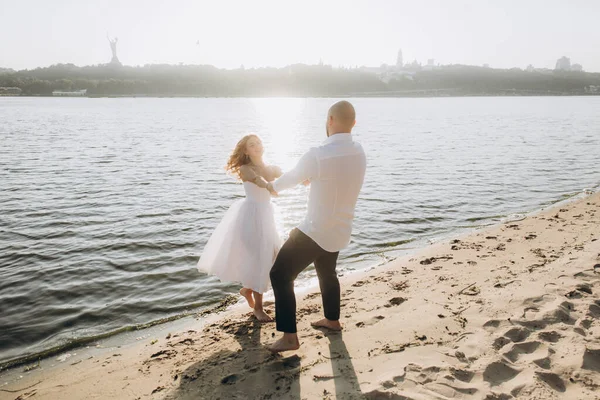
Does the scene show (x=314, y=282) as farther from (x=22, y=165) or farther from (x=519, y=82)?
(x=519, y=82)

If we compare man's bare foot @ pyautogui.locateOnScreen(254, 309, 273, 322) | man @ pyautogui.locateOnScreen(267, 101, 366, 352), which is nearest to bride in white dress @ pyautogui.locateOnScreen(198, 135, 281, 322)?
man's bare foot @ pyautogui.locateOnScreen(254, 309, 273, 322)

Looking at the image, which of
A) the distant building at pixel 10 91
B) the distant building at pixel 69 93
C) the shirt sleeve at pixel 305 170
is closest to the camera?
the shirt sleeve at pixel 305 170

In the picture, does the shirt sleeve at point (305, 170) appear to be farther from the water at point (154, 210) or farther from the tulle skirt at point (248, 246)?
the water at point (154, 210)

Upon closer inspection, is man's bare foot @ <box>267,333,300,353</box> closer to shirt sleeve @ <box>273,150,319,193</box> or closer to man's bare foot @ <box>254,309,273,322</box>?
man's bare foot @ <box>254,309,273,322</box>

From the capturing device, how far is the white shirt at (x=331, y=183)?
169 inches

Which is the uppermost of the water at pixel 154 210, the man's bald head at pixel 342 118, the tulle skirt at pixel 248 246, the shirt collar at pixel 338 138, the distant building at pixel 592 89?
the distant building at pixel 592 89

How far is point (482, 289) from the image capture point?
20.6ft

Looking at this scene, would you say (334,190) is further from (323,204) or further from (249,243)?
(249,243)

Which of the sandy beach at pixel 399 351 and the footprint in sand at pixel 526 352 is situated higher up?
the footprint in sand at pixel 526 352

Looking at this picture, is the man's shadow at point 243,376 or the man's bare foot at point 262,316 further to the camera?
the man's bare foot at point 262,316

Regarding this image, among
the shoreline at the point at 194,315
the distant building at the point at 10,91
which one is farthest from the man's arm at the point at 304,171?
the distant building at the point at 10,91

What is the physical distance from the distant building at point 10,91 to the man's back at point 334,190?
162 m

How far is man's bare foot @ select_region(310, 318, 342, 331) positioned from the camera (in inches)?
213

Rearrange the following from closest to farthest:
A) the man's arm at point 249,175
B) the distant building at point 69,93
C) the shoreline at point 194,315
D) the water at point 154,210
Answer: the man's arm at point 249,175 < the shoreline at point 194,315 < the water at point 154,210 < the distant building at point 69,93
